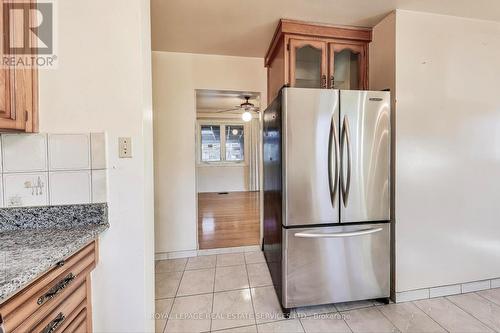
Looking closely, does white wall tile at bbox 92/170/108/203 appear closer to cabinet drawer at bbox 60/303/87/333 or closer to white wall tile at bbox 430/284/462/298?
cabinet drawer at bbox 60/303/87/333

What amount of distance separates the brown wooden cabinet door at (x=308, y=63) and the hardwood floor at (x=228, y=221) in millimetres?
2083

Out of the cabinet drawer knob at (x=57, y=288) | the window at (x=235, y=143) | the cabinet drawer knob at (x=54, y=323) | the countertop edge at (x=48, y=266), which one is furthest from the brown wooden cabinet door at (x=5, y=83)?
the window at (x=235, y=143)

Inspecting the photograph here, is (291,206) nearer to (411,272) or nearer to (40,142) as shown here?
(411,272)

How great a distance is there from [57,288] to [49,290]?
4cm

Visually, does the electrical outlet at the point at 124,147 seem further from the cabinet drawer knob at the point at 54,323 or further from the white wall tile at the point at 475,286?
the white wall tile at the point at 475,286

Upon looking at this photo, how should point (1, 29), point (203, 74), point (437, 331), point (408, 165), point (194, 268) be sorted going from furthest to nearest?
point (203, 74) < point (194, 268) < point (408, 165) < point (437, 331) < point (1, 29)

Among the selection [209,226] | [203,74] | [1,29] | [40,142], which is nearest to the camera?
→ [1,29]

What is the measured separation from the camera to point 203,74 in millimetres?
2641

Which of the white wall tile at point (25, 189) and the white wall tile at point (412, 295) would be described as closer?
the white wall tile at point (25, 189)

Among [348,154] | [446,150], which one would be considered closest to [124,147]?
[348,154]

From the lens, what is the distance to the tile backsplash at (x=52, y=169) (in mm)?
1117

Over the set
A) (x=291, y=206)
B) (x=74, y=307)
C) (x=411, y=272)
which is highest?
(x=291, y=206)

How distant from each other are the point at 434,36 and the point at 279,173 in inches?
69.3

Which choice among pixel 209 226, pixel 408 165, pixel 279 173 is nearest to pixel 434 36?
pixel 408 165
